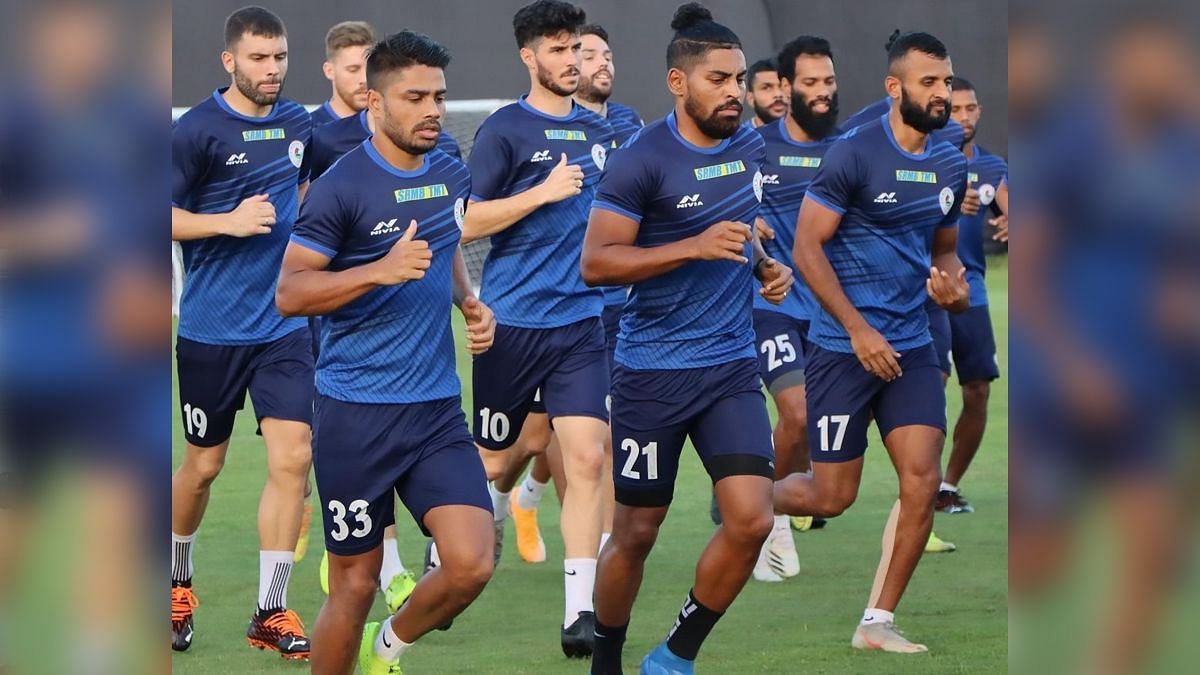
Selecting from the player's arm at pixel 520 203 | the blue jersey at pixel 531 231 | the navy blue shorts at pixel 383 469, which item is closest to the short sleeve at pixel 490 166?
the blue jersey at pixel 531 231

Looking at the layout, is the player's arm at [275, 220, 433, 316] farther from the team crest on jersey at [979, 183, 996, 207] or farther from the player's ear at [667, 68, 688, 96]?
the team crest on jersey at [979, 183, 996, 207]

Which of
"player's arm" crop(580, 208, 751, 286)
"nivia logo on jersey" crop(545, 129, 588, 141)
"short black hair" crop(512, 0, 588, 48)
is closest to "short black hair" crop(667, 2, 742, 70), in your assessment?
"player's arm" crop(580, 208, 751, 286)

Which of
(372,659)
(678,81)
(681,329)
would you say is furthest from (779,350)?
(372,659)

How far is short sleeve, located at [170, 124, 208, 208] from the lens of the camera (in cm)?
666

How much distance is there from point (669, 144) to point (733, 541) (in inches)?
53.9

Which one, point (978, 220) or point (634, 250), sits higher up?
point (978, 220)

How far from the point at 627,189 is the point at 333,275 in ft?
3.94

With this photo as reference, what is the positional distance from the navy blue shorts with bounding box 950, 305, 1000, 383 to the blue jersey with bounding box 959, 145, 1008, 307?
0.69 feet

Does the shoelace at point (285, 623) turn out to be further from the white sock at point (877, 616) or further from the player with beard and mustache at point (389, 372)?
the white sock at point (877, 616)

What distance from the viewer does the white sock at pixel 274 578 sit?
21.2 feet

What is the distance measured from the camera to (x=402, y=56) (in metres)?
5.17

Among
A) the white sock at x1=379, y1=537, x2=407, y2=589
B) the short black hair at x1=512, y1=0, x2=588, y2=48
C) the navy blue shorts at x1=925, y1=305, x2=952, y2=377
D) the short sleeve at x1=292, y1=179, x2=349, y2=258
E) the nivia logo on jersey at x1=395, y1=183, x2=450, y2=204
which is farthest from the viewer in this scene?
the navy blue shorts at x1=925, y1=305, x2=952, y2=377

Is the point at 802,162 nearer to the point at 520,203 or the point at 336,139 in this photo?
the point at 520,203
